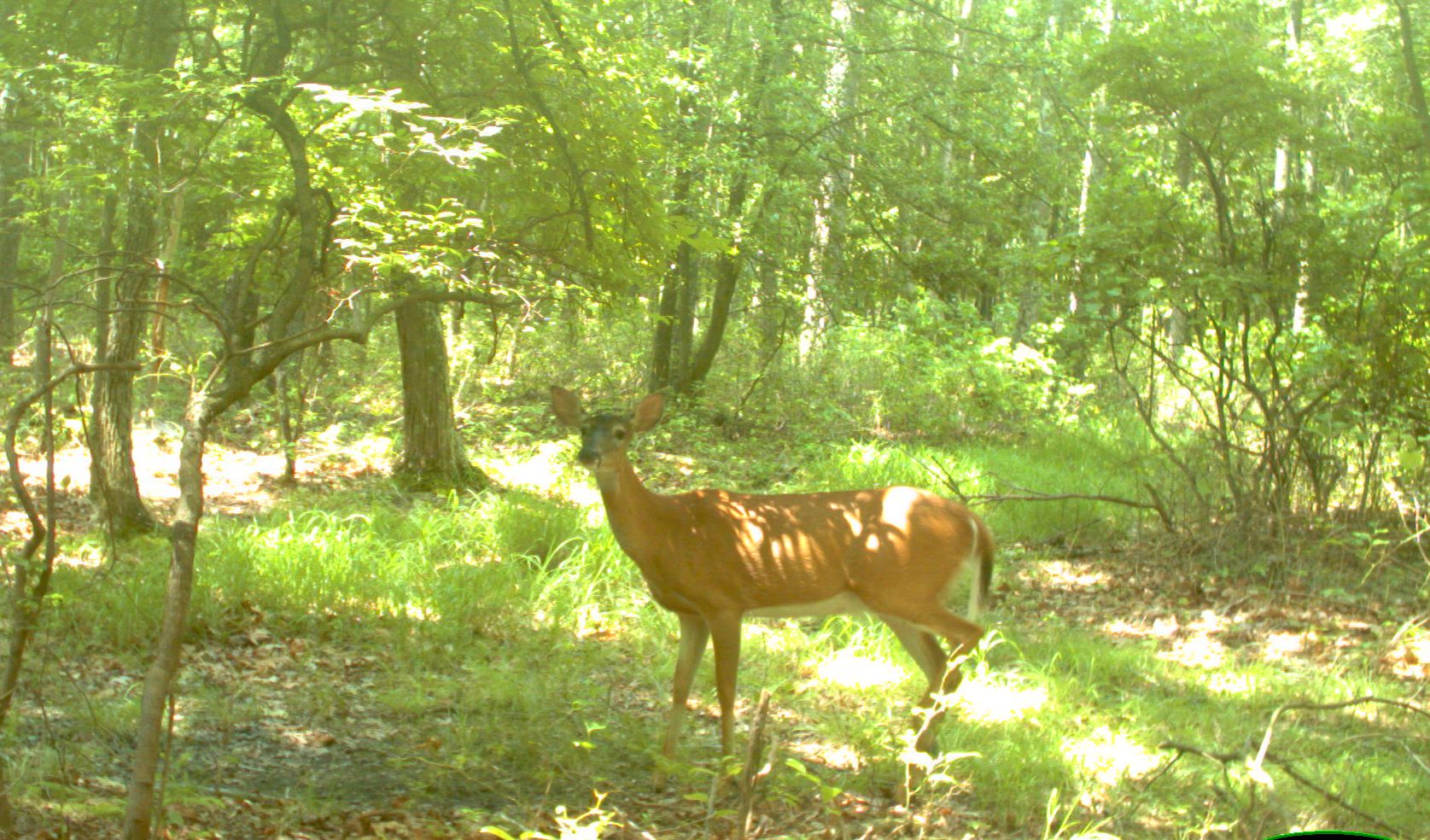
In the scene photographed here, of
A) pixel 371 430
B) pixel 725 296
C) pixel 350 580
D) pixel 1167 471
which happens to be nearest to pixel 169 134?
pixel 350 580

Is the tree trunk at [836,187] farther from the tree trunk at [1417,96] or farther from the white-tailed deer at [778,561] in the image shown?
the white-tailed deer at [778,561]

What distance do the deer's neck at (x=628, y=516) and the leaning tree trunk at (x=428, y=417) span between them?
5.76 meters

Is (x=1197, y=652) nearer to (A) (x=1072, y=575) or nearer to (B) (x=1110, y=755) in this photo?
(A) (x=1072, y=575)

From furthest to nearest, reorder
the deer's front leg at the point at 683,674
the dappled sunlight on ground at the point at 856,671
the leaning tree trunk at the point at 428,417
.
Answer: the leaning tree trunk at the point at 428,417, the dappled sunlight on ground at the point at 856,671, the deer's front leg at the point at 683,674

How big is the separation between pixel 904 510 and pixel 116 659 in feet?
12.2

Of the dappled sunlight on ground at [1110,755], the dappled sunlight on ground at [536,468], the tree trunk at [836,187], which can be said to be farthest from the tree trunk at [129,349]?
the tree trunk at [836,187]

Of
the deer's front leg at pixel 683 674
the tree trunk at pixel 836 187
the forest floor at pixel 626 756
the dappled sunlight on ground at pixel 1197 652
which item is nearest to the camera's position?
the forest floor at pixel 626 756

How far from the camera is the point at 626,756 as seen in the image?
17.7ft

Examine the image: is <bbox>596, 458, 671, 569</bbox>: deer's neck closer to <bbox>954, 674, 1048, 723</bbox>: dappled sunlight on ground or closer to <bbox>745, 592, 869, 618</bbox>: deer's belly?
<bbox>745, 592, 869, 618</bbox>: deer's belly

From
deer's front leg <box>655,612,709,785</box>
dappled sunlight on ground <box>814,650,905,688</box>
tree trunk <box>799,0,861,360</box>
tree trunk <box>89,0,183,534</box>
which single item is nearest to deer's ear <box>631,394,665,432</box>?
deer's front leg <box>655,612,709,785</box>

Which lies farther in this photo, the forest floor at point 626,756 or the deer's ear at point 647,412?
the deer's ear at point 647,412

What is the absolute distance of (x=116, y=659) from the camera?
593cm

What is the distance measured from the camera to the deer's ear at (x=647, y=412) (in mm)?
5613

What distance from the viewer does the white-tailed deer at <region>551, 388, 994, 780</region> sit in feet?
17.4
